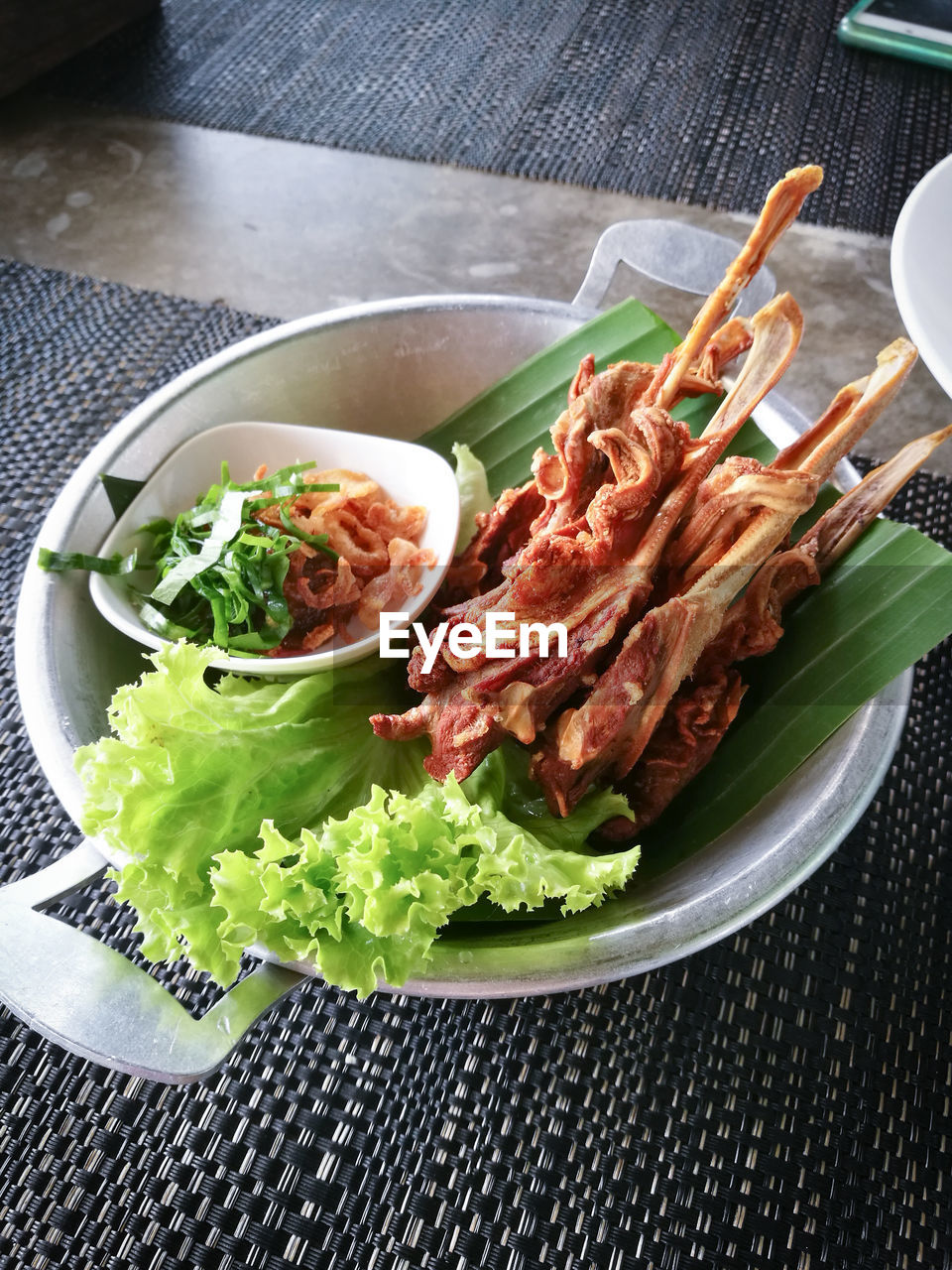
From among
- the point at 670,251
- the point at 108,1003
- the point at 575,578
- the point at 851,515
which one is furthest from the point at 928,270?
the point at 108,1003

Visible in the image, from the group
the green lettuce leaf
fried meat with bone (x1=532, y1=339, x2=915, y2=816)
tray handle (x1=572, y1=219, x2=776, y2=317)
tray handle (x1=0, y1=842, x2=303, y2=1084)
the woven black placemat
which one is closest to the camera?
tray handle (x1=0, y1=842, x2=303, y2=1084)

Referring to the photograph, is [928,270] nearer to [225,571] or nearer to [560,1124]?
[225,571]

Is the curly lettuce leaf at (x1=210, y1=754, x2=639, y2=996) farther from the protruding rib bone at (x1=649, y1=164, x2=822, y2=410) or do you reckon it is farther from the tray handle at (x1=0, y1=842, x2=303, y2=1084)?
the protruding rib bone at (x1=649, y1=164, x2=822, y2=410)

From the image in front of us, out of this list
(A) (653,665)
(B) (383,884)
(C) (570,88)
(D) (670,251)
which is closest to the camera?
(B) (383,884)

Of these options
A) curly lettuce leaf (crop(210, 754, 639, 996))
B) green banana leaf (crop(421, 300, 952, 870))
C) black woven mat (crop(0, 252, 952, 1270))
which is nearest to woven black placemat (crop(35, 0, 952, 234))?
green banana leaf (crop(421, 300, 952, 870))

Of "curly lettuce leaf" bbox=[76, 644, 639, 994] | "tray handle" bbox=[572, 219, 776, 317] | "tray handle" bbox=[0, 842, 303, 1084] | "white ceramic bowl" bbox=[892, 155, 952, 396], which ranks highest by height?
"white ceramic bowl" bbox=[892, 155, 952, 396]

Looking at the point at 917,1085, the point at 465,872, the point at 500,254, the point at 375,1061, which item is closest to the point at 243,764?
the point at 465,872

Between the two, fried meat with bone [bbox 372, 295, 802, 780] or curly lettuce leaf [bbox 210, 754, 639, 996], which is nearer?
curly lettuce leaf [bbox 210, 754, 639, 996]

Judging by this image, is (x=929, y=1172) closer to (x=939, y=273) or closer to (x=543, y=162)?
(x=939, y=273)
